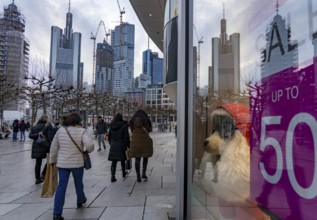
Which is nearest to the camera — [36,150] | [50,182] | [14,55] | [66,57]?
[50,182]

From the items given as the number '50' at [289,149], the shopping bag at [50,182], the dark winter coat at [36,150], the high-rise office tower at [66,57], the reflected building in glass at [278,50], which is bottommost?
the shopping bag at [50,182]

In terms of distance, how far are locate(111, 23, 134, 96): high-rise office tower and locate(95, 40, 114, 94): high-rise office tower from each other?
190 cm

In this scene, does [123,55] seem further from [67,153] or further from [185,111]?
[185,111]

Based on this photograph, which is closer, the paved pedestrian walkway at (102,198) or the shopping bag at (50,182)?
the paved pedestrian walkway at (102,198)

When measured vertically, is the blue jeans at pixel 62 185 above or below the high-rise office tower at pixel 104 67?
below

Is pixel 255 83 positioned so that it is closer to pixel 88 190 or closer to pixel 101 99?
pixel 88 190

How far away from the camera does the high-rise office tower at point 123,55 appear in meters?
55.6

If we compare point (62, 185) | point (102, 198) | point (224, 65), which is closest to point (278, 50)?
point (224, 65)

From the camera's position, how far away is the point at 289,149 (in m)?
Answer: 1.54

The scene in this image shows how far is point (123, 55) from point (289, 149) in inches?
2554

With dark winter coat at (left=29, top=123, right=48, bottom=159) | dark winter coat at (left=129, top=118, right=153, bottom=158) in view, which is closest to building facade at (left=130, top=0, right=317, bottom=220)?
dark winter coat at (left=129, top=118, right=153, bottom=158)

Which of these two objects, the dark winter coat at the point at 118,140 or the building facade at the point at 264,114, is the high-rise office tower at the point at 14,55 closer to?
the dark winter coat at the point at 118,140

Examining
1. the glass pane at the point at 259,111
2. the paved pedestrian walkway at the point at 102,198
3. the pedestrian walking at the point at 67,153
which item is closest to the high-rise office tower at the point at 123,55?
the paved pedestrian walkway at the point at 102,198

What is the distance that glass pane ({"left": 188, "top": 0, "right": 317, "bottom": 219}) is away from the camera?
1428 mm
